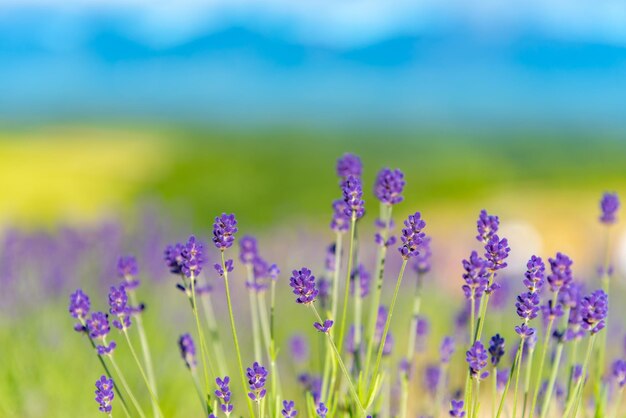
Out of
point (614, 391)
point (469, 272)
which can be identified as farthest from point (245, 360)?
point (469, 272)

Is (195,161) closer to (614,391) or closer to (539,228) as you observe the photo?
(539,228)

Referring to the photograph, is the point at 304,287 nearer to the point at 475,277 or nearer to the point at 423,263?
the point at 475,277

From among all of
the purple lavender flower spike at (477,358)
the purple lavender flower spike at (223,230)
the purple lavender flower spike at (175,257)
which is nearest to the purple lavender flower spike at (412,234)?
the purple lavender flower spike at (477,358)

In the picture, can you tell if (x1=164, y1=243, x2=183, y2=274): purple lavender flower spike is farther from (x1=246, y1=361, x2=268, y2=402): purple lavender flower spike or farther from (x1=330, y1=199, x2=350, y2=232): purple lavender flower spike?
(x1=330, y1=199, x2=350, y2=232): purple lavender flower spike

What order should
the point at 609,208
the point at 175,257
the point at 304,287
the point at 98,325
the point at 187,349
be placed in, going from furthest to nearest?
1. the point at 609,208
2. the point at 187,349
3. the point at 175,257
4. the point at 98,325
5. the point at 304,287

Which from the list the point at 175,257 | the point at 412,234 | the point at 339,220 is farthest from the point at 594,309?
the point at 175,257

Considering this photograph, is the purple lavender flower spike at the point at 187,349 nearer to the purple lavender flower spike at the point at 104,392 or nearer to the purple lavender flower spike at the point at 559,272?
the purple lavender flower spike at the point at 104,392

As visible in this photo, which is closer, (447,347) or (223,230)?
(223,230)
